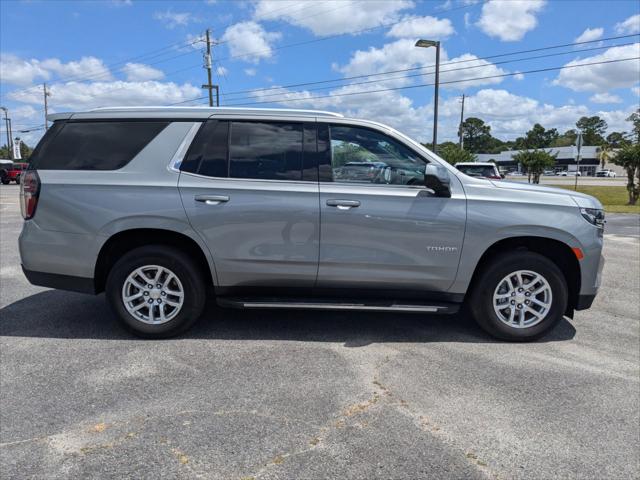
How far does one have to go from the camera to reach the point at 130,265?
4.11 meters

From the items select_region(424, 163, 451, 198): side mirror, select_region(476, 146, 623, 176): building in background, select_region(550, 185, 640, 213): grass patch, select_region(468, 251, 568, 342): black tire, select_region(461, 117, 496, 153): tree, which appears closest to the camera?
select_region(424, 163, 451, 198): side mirror

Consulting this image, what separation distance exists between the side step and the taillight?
1.82 m

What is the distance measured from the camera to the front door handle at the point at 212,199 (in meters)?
4.03

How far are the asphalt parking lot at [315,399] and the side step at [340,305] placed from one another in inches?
13.4

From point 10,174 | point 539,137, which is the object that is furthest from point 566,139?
point 10,174

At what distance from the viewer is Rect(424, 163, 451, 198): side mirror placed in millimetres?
3912

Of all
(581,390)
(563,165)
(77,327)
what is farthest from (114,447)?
(563,165)

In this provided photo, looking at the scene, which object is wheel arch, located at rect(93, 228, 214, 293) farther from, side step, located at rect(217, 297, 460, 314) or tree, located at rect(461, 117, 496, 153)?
tree, located at rect(461, 117, 496, 153)

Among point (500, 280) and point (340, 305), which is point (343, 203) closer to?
point (340, 305)

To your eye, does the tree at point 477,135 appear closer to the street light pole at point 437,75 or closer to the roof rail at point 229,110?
the street light pole at point 437,75

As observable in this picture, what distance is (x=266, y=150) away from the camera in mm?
4156

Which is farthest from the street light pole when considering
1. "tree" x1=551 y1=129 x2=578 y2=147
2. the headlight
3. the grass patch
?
"tree" x1=551 y1=129 x2=578 y2=147

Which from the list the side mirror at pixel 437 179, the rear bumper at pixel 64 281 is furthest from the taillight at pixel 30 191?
the side mirror at pixel 437 179

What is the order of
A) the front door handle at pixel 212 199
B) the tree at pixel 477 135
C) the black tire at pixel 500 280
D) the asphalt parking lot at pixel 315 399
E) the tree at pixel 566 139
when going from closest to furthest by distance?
the asphalt parking lot at pixel 315 399 → the front door handle at pixel 212 199 → the black tire at pixel 500 280 → the tree at pixel 566 139 → the tree at pixel 477 135
